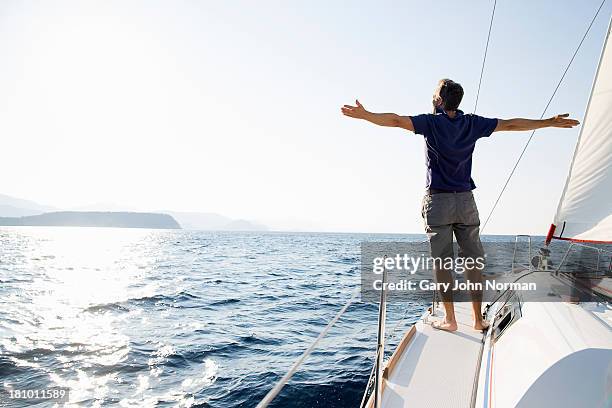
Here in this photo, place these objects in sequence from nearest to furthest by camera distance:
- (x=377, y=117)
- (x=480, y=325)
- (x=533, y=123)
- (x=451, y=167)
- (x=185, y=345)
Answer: (x=377, y=117), (x=533, y=123), (x=451, y=167), (x=480, y=325), (x=185, y=345)

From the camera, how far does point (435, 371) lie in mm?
2535

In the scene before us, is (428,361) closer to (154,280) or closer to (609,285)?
(609,285)

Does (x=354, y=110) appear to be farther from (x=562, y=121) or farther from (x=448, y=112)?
(x=562, y=121)

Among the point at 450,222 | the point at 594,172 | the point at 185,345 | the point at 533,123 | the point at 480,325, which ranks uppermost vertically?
the point at 533,123

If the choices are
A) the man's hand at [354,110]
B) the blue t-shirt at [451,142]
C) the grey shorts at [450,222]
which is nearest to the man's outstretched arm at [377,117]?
the man's hand at [354,110]

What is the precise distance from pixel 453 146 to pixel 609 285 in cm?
153

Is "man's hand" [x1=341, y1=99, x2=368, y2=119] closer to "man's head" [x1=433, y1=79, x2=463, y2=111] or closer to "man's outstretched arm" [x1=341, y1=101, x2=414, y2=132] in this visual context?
"man's outstretched arm" [x1=341, y1=101, x2=414, y2=132]

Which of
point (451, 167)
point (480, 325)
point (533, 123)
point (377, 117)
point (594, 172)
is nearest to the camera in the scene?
point (594, 172)

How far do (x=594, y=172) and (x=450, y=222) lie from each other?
3.19 ft

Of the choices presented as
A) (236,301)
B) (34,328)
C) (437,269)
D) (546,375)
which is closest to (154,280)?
(236,301)

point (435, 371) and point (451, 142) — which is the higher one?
point (451, 142)

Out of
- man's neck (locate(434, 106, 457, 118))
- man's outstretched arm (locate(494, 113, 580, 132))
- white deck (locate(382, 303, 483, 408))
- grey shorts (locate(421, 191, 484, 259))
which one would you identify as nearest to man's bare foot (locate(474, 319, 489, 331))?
white deck (locate(382, 303, 483, 408))

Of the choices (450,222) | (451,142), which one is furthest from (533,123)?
(450,222)

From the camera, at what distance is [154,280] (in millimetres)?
14406
